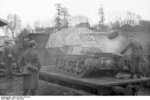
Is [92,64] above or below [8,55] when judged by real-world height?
below

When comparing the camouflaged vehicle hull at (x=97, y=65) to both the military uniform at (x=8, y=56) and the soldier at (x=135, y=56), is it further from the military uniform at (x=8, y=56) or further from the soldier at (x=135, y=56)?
the military uniform at (x=8, y=56)

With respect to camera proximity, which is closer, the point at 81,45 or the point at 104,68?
the point at 104,68

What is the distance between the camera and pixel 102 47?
393 inches

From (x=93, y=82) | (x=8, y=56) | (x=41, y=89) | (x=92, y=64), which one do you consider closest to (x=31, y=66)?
(x=41, y=89)

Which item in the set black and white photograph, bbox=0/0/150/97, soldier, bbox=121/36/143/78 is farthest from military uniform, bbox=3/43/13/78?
soldier, bbox=121/36/143/78

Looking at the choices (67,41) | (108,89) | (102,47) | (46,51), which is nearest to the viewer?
(108,89)

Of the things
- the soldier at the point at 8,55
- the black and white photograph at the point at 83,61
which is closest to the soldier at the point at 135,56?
the black and white photograph at the point at 83,61

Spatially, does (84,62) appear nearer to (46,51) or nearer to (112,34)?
(112,34)

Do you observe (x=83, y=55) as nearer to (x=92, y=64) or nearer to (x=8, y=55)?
(x=92, y=64)

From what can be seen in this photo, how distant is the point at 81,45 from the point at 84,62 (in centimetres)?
184

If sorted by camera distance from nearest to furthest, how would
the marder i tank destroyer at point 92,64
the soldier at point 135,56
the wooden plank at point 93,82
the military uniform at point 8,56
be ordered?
the wooden plank at point 93,82
the marder i tank destroyer at point 92,64
the soldier at point 135,56
the military uniform at point 8,56

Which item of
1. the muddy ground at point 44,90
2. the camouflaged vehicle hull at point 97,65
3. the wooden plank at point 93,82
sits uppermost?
the camouflaged vehicle hull at point 97,65

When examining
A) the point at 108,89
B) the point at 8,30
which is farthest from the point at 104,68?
the point at 8,30

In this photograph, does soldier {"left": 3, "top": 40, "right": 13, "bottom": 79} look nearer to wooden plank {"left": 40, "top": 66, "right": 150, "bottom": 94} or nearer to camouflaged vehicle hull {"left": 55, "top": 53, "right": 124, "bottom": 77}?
wooden plank {"left": 40, "top": 66, "right": 150, "bottom": 94}
